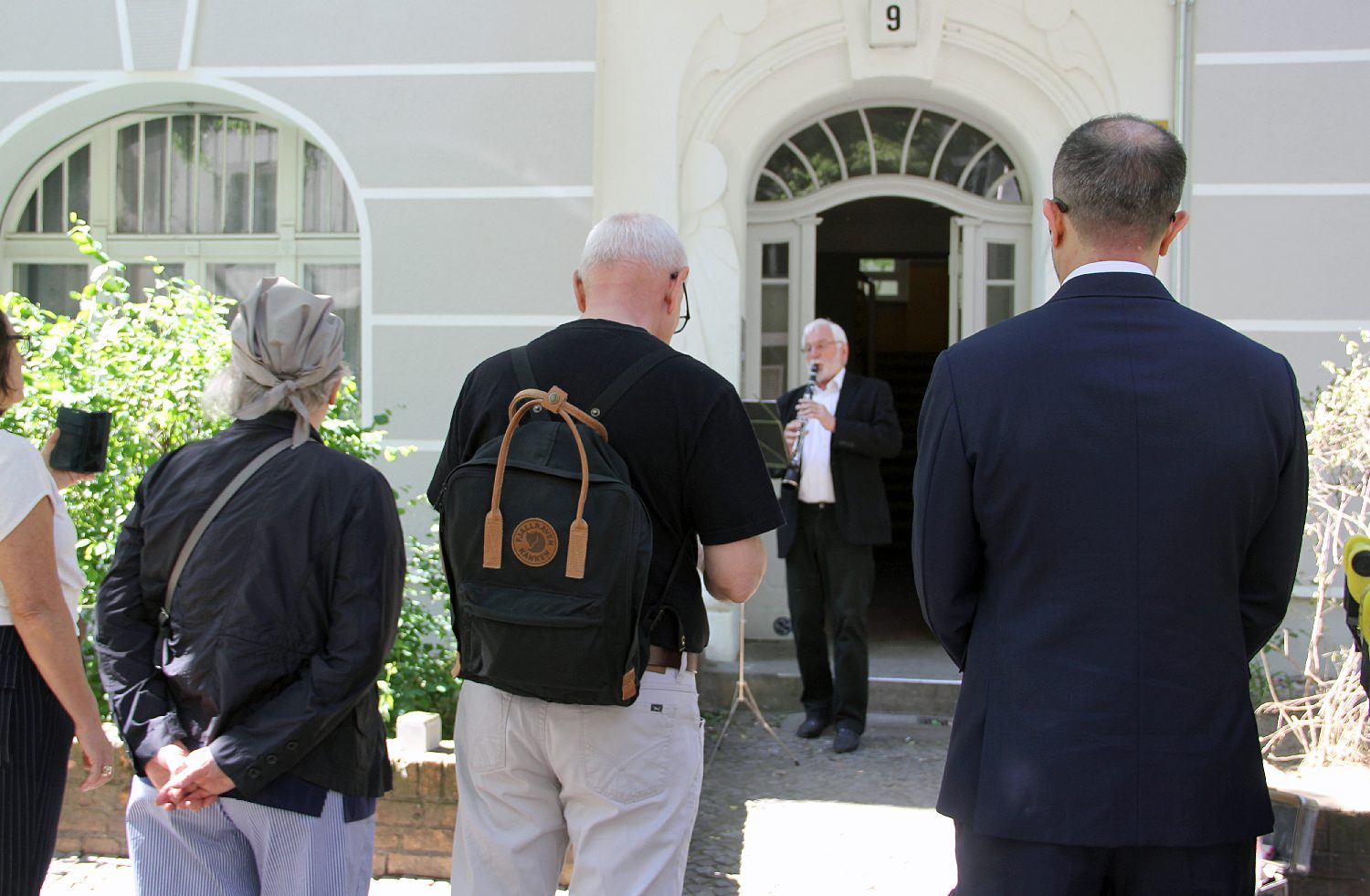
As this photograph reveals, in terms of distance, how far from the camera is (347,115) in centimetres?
702

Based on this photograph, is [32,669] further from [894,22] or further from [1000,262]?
[1000,262]

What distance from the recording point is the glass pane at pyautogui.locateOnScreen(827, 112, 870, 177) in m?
7.51

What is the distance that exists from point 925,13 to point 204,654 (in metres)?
5.72

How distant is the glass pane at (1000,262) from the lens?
7.51 metres

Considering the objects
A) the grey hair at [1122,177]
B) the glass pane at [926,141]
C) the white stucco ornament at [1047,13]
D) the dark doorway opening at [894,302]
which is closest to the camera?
the grey hair at [1122,177]

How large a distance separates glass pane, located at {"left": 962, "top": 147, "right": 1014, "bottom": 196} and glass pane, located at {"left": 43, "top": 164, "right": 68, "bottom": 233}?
A: 5.70 m

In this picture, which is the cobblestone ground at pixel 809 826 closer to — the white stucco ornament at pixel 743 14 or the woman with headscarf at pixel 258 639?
the woman with headscarf at pixel 258 639

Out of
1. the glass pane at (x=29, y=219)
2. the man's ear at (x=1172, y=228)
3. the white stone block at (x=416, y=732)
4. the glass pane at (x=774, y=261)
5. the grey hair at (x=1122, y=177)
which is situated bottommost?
the white stone block at (x=416, y=732)

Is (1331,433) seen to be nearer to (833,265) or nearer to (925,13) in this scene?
(925,13)

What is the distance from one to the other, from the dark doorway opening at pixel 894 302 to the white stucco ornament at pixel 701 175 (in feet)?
13.2

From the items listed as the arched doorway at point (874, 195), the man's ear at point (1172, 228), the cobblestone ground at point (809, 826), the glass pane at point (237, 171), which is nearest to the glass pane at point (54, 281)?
the glass pane at point (237, 171)

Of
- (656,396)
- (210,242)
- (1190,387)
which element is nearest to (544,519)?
(656,396)

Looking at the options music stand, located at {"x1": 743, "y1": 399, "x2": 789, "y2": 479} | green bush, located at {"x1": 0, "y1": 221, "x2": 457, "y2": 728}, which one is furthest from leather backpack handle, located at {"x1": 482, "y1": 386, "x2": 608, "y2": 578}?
music stand, located at {"x1": 743, "y1": 399, "x2": 789, "y2": 479}

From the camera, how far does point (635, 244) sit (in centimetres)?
254
